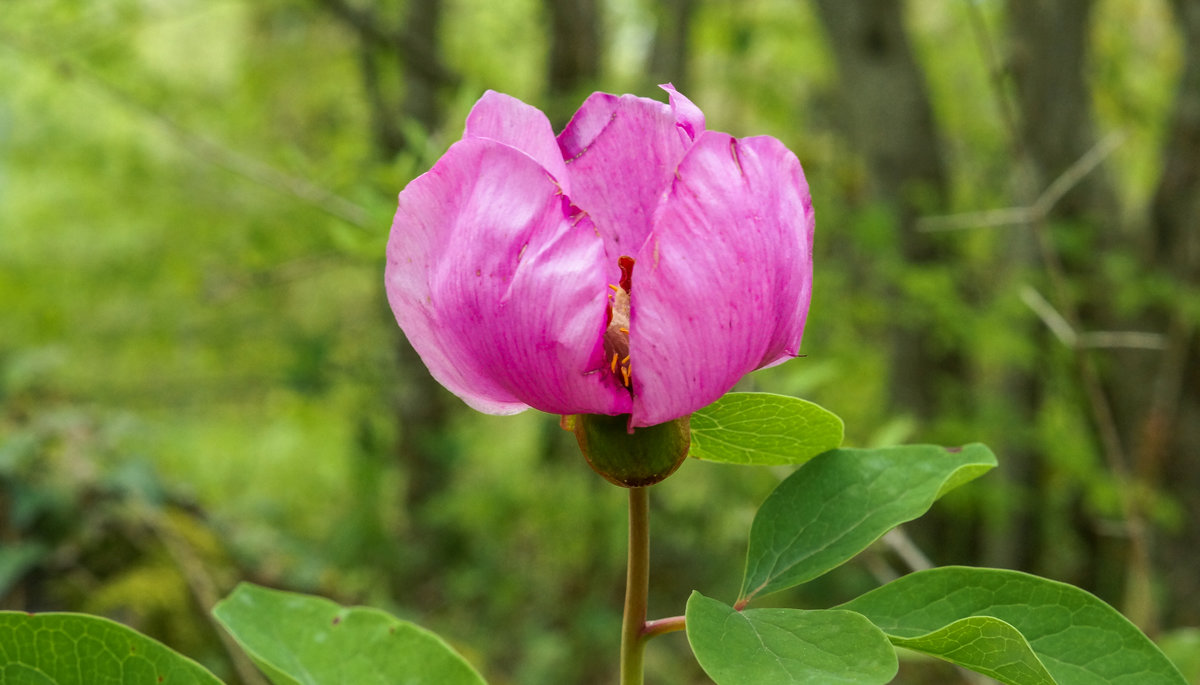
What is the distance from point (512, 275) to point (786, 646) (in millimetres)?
175

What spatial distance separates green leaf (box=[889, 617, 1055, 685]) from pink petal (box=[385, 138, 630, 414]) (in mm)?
146

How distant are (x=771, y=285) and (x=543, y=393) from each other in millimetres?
96

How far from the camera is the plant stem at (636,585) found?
1.23 ft

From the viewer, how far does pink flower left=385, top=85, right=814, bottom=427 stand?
352mm

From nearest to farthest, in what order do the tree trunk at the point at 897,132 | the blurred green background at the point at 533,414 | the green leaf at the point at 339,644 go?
the green leaf at the point at 339,644, the blurred green background at the point at 533,414, the tree trunk at the point at 897,132

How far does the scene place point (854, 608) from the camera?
43 centimetres

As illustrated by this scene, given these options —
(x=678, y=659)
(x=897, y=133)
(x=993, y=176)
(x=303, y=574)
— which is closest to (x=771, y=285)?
(x=303, y=574)

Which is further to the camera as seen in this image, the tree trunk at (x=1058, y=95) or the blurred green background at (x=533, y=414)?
the tree trunk at (x=1058, y=95)

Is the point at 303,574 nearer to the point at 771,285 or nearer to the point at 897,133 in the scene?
the point at 771,285

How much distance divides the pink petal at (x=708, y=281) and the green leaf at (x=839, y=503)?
105 millimetres

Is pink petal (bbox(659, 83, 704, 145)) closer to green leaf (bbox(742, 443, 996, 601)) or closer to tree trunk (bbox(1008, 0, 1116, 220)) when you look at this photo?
green leaf (bbox(742, 443, 996, 601))

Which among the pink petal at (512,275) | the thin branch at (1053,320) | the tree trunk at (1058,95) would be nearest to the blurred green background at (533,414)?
the tree trunk at (1058,95)

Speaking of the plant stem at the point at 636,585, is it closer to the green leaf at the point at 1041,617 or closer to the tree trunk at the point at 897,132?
the green leaf at the point at 1041,617

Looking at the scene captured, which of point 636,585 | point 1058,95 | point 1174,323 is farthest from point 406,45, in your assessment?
point 636,585
